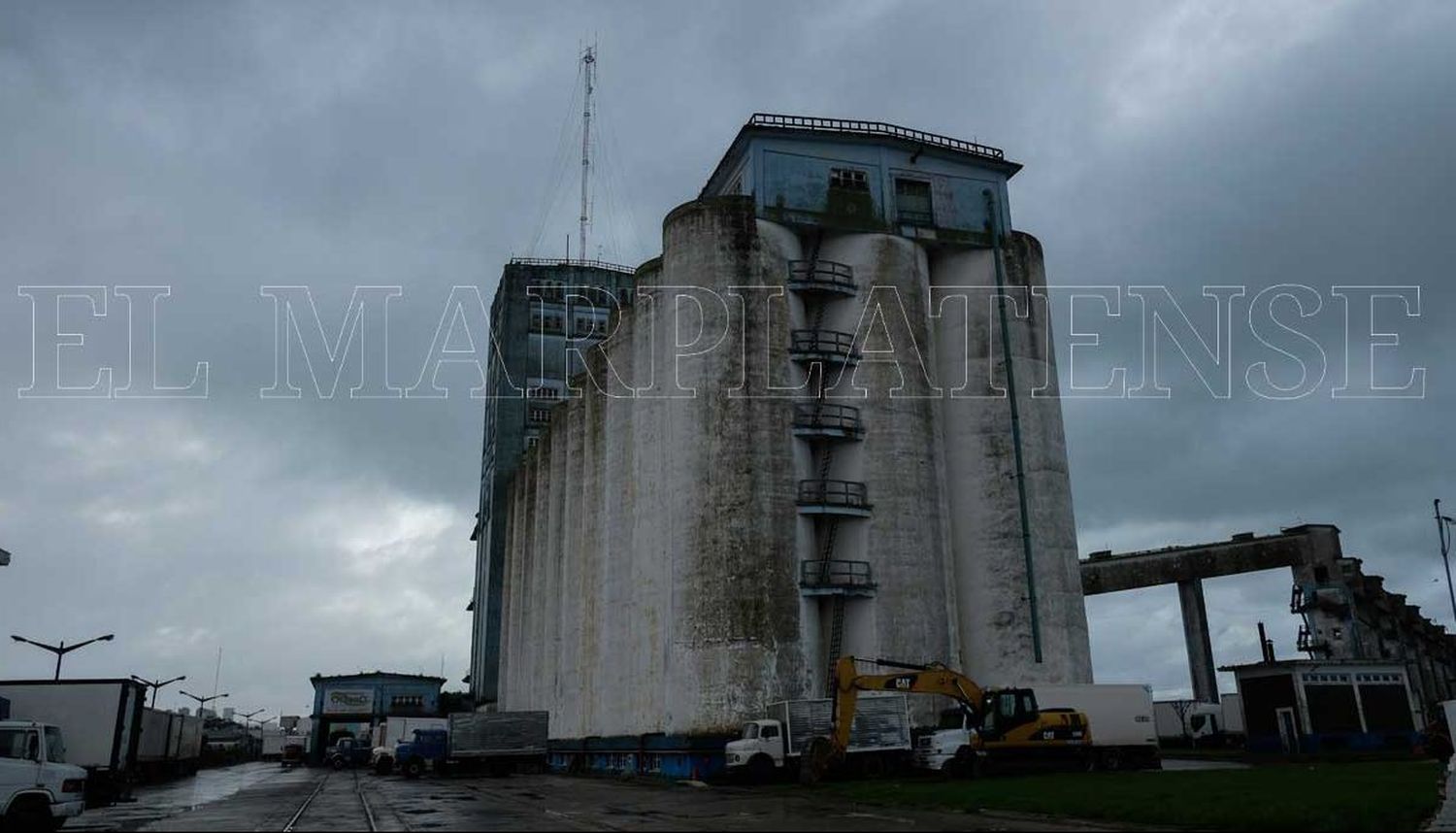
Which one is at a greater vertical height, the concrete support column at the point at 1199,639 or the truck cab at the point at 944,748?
the concrete support column at the point at 1199,639

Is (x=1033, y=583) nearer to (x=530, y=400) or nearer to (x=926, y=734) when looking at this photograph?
(x=926, y=734)

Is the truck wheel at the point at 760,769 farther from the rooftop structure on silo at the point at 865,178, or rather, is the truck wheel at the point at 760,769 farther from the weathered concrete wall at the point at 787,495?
the rooftop structure on silo at the point at 865,178

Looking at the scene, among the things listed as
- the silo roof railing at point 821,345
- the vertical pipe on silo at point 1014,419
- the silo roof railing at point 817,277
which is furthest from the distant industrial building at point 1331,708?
the silo roof railing at point 817,277

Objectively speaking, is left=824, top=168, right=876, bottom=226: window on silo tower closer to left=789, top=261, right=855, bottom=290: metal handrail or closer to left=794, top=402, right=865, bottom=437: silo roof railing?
left=789, top=261, right=855, bottom=290: metal handrail

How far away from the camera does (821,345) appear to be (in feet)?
168

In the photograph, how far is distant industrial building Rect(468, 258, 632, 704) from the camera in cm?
9875

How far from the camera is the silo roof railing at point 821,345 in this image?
50938 mm

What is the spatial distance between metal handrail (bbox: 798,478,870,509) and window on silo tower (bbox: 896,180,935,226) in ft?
51.6

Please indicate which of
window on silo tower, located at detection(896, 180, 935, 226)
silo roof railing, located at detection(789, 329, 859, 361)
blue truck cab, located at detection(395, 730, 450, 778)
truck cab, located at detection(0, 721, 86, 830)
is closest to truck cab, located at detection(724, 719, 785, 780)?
silo roof railing, located at detection(789, 329, 859, 361)

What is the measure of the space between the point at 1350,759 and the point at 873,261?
100ft

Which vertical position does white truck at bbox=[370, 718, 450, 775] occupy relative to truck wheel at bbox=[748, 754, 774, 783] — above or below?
above

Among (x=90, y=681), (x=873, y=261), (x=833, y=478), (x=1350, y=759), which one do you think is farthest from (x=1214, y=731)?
(x=90, y=681)

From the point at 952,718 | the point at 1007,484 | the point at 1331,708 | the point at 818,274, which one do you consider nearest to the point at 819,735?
the point at 952,718

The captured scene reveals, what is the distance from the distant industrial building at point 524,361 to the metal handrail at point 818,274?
47.1m
